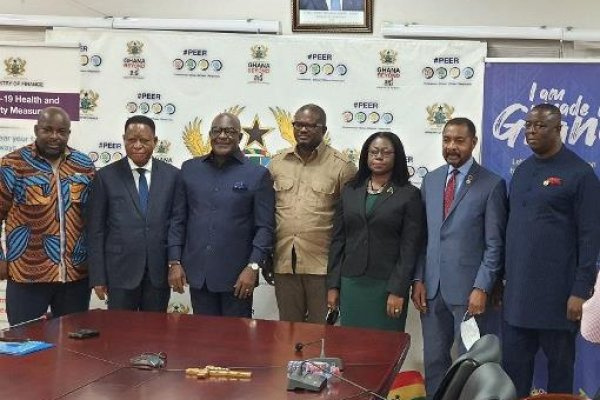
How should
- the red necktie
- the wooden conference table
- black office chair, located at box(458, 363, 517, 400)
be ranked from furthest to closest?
1. the red necktie
2. the wooden conference table
3. black office chair, located at box(458, 363, 517, 400)

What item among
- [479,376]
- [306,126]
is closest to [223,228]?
[306,126]

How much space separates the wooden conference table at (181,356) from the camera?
82.1 inches

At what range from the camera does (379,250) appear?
3730 millimetres

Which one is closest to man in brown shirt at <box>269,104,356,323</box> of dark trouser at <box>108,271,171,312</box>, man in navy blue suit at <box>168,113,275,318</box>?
man in navy blue suit at <box>168,113,275,318</box>

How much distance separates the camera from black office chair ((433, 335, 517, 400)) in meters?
1.51

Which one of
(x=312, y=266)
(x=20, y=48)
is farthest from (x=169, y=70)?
(x=312, y=266)

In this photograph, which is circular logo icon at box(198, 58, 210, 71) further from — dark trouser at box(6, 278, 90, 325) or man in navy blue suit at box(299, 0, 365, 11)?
dark trouser at box(6, 278, 90, 325)

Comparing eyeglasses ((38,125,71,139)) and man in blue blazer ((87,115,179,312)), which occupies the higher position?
eyeglasses ((38,125,71,139))

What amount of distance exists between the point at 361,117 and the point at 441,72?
0.56 metres

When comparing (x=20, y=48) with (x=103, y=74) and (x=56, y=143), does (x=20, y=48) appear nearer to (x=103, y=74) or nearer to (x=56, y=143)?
(x=103, y=74)

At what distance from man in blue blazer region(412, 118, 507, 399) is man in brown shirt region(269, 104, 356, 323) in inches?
20.4

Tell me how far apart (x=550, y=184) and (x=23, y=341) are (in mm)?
2422

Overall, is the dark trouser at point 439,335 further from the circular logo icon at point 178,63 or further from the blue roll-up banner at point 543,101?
the circular logo icon at point 178,63

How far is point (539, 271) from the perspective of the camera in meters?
3.51
